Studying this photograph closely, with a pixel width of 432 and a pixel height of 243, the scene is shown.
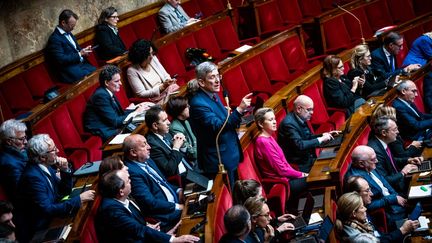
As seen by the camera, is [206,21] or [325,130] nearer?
[325,130]

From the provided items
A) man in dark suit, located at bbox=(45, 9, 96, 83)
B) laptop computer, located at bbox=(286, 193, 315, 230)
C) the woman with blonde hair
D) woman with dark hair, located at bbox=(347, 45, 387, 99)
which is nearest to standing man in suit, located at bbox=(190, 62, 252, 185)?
laptop computer, located at bbox=(286, 193, 315, 230)

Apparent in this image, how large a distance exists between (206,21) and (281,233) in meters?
1.66

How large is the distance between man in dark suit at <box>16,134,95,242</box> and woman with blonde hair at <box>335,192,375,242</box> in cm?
62

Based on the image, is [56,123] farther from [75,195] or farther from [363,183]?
[363,183]

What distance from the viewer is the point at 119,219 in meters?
1.85

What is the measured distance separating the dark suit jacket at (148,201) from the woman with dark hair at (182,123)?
0.37m

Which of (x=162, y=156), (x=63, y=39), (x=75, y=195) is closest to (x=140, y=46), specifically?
(x=63, y=39)

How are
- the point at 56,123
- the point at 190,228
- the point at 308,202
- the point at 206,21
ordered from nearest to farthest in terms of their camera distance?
the point at 190,228, the point at 308,202, the point at 56,123, the point at 206,21

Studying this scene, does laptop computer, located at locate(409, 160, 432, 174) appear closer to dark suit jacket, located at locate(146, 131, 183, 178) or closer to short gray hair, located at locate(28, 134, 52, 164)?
dark suit jacket, located at locate(146, 131, 183, 178)

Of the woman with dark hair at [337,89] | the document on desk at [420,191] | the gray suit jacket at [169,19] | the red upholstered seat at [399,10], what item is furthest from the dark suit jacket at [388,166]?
the red upholstered seat at [399,10]

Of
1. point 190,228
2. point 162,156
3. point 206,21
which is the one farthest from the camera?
point 206,21

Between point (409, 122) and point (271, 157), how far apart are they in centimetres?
76

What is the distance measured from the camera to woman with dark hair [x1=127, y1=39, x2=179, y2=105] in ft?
9.25

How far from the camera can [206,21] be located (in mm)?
3453
